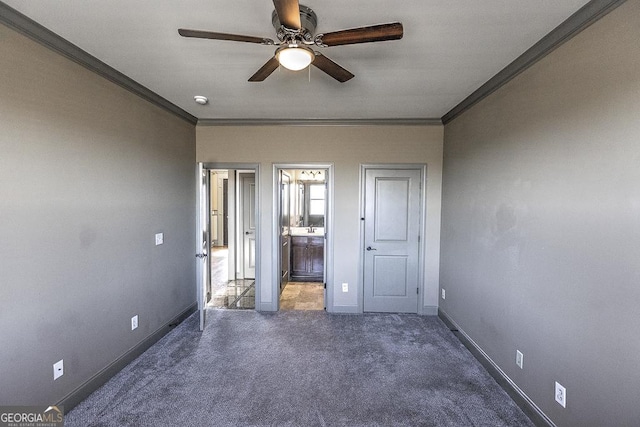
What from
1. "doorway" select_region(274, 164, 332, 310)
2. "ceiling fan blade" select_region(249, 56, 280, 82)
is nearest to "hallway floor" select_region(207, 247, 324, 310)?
"doorway" select_region(274, 164, 332, 310)

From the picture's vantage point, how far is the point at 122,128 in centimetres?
262

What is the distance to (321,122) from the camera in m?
3.87

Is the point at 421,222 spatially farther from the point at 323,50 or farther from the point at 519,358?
the point at 323,50

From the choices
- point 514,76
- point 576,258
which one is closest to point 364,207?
point 514,76

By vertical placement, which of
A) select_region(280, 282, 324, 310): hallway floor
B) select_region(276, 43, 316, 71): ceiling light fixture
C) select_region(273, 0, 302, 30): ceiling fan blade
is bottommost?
select_region(280, 282, 324, 310): hallway floor

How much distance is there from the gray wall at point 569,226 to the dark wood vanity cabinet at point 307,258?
296cm

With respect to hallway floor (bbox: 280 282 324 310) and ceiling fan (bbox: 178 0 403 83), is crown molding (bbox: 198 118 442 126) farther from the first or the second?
hallway floor (bbox: 280 282 324 310)

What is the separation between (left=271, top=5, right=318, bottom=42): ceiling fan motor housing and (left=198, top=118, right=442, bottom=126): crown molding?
2.08 m

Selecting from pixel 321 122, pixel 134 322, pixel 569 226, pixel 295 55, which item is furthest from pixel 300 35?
pixel 134 322

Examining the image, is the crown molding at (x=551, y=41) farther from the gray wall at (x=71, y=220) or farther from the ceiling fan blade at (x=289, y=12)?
the gray wall at (x=71, y=220)

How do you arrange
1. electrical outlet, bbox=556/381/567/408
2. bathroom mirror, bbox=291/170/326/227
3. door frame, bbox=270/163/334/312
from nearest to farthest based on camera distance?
electrical outlet, bbox=556/381/567/408
door frame, bbox=270/163/334/312
bathroom mirror, bbox=291/170/326/227

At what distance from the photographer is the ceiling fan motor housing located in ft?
5.29

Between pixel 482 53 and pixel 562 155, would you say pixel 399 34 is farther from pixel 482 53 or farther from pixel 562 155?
pixel 562 155

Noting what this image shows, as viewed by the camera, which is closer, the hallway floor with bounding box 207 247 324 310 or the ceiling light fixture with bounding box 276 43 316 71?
the ceiling light fixture with bounding box 276 43 316 71
